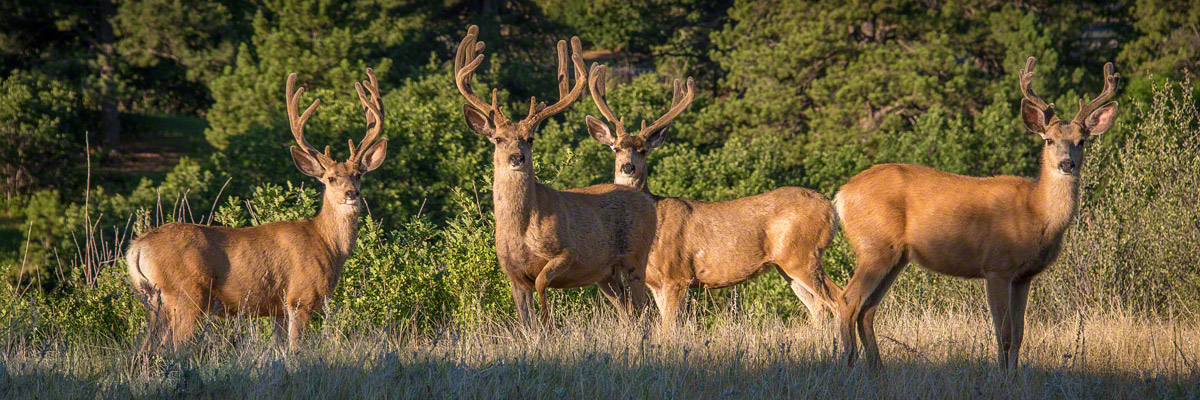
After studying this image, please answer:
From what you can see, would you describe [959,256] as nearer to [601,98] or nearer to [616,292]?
[616,292]

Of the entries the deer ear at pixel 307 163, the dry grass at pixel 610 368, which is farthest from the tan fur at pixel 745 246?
the deer ear at pixel 307 163

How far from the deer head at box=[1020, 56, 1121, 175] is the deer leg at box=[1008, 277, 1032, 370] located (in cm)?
83

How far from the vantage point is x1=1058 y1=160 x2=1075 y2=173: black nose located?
7.89 m

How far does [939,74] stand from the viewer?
23.3 meters

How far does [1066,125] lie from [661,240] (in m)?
3.34

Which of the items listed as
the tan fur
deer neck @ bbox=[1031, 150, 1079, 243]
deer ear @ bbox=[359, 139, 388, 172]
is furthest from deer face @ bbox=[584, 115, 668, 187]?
deer neck @ bbox=[1031, 150, 1079, 243]

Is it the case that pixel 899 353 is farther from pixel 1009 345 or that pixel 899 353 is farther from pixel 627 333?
pixel 627 333

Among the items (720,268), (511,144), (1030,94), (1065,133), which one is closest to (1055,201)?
(1065,133)

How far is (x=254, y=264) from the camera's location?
8180mm

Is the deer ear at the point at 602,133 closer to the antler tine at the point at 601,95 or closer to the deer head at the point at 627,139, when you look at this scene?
the deer head at the point at 627,139

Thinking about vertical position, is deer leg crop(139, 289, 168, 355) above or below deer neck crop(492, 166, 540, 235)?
below

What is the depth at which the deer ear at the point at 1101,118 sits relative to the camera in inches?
328

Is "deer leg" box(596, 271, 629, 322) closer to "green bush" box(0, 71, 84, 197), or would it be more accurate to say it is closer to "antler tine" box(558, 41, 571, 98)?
"antler tine" box(558, 41, 571, 98)

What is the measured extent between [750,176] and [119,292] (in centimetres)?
981
